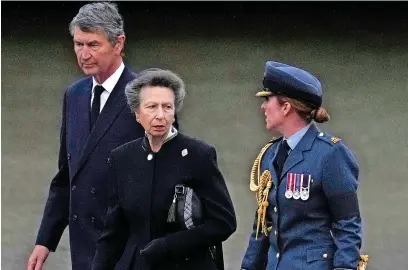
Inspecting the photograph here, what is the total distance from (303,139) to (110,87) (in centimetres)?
85

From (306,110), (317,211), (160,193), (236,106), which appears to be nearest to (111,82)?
(160,193)

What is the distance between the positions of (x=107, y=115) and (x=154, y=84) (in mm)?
421

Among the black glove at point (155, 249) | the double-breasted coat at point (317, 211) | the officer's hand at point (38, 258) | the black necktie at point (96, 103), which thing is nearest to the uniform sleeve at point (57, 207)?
the officer's hand at point (38, 258)

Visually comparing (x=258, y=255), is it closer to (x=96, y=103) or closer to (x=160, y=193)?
(x=160, y=193)

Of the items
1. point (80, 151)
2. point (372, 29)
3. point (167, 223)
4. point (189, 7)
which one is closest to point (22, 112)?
point (189, 7)

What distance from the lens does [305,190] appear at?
4359mm

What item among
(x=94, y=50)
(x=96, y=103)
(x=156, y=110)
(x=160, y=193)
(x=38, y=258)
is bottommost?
(x=38, y=258)

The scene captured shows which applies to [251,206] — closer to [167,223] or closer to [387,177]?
[387,177]

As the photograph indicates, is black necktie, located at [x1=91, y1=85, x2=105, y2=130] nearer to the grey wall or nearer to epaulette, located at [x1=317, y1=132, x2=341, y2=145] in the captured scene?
Result: epaulette, located at [x1=317, y1=132, x2=341, y2=145]

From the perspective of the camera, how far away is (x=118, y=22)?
196 inches

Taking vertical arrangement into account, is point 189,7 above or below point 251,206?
above

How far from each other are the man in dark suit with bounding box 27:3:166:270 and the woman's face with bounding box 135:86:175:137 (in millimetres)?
333

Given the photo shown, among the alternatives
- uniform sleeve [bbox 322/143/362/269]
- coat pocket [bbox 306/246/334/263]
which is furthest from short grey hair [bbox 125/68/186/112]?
coat pocket [bbox 306/246/334/263]

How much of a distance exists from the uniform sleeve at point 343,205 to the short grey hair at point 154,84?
53 cm
